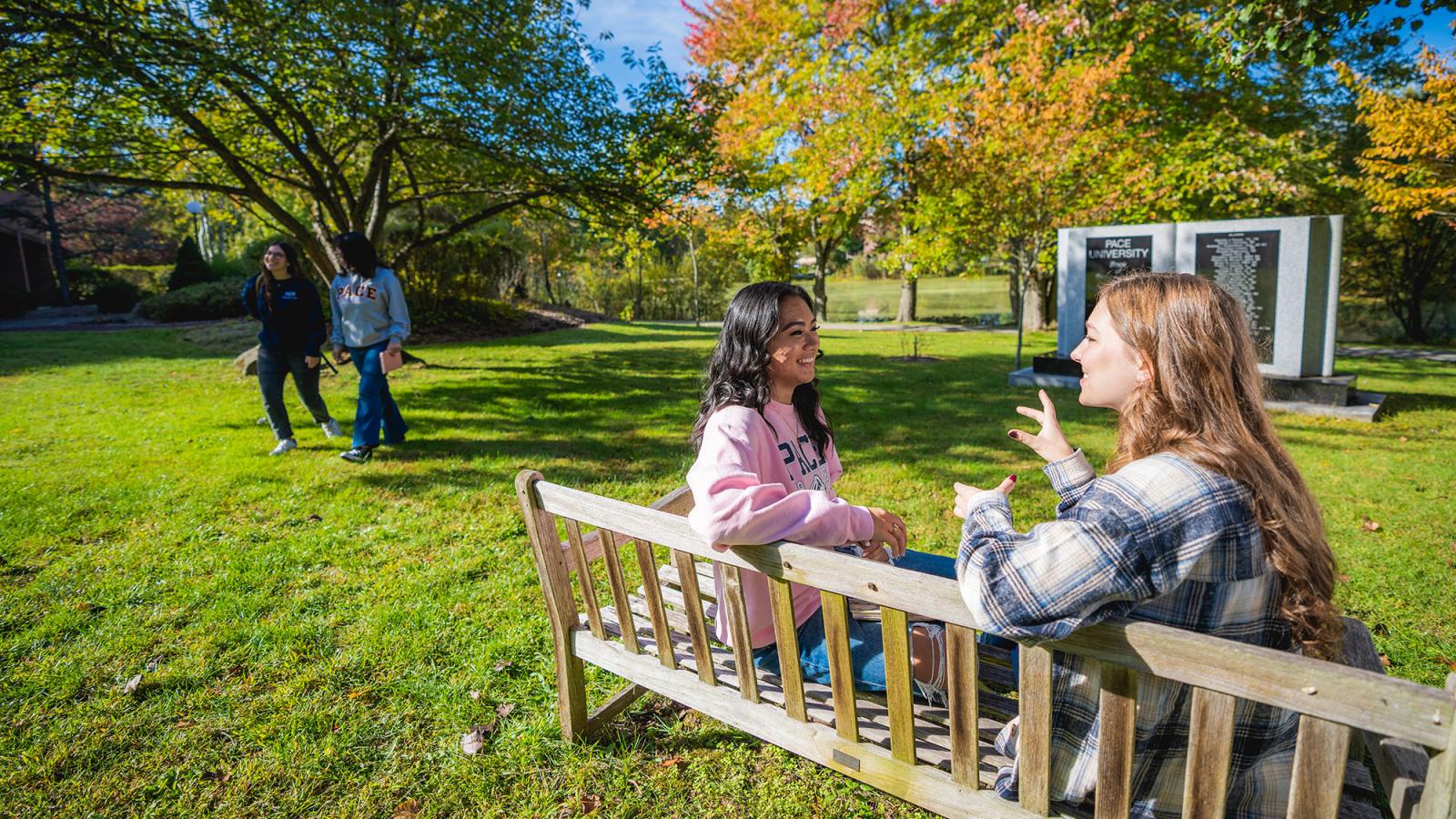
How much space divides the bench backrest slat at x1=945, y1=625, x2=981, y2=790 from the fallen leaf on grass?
192 cm

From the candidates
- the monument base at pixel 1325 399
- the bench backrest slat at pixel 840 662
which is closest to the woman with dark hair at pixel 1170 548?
the bench backrest slat at pixel 840 662

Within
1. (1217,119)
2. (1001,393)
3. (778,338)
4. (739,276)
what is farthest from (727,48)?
(778,338)

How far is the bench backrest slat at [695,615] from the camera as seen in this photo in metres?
2.04

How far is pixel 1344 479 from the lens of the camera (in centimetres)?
591

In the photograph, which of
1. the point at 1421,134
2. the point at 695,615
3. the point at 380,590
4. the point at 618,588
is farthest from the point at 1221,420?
the point at 1421,134

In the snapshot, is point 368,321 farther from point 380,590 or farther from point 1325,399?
point 1325,399

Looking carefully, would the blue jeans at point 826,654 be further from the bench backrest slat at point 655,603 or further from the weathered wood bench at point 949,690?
the bench backrest slat at point 655,603

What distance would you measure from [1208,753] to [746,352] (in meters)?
1.55

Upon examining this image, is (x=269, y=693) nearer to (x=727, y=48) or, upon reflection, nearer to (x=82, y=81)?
(x=82, y=81)

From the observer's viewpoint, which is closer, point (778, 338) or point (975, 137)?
point (778, 338)

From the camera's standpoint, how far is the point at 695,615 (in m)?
2.11

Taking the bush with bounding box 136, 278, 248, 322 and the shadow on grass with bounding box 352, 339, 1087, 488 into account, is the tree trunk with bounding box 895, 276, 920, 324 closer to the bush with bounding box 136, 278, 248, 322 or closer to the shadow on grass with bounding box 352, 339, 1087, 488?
the shadow on grass with bounding box 352, 339, 1087, 488

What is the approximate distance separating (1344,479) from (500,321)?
686 inches

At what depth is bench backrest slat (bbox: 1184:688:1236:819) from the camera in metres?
1.30
